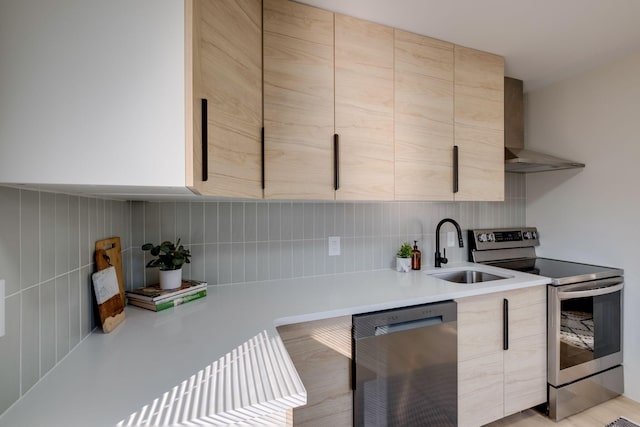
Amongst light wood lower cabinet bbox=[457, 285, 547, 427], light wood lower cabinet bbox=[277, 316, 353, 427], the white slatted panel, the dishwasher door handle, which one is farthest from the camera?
light wood lower cabinet bbox=[457, 285, 547, 427]

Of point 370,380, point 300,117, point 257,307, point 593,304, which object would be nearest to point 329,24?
point 300,117

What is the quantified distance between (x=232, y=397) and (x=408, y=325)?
0.92m

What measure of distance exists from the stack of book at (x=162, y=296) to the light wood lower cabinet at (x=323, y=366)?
48 cm

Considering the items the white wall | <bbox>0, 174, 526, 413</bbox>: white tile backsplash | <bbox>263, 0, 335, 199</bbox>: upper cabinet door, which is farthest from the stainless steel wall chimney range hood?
<bbox>263, 0, 335, 199</bbox>: upper cabinet door

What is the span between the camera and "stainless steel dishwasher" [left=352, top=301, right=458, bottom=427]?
1271mm

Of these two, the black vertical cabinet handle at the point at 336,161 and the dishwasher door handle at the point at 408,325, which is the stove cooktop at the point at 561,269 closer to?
the dishwasher door handle at the point at 408,325

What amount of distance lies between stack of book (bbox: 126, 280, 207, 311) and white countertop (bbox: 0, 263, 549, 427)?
3cm

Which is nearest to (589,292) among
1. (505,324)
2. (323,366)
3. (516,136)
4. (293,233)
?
(505,324)

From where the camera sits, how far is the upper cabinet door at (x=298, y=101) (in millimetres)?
1333

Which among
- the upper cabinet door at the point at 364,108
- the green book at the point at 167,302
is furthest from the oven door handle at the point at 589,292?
the green book at the point at 167,302

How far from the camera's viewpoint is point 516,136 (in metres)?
2.21

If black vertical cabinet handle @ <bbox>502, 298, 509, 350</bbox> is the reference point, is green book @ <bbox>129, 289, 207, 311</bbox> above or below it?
above

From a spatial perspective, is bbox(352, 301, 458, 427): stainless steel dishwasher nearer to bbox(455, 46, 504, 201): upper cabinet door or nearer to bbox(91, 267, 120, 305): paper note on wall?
bbox(455, 46, 504, 201): upper cabinet door

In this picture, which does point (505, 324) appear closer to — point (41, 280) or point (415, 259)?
point (415, 259)
